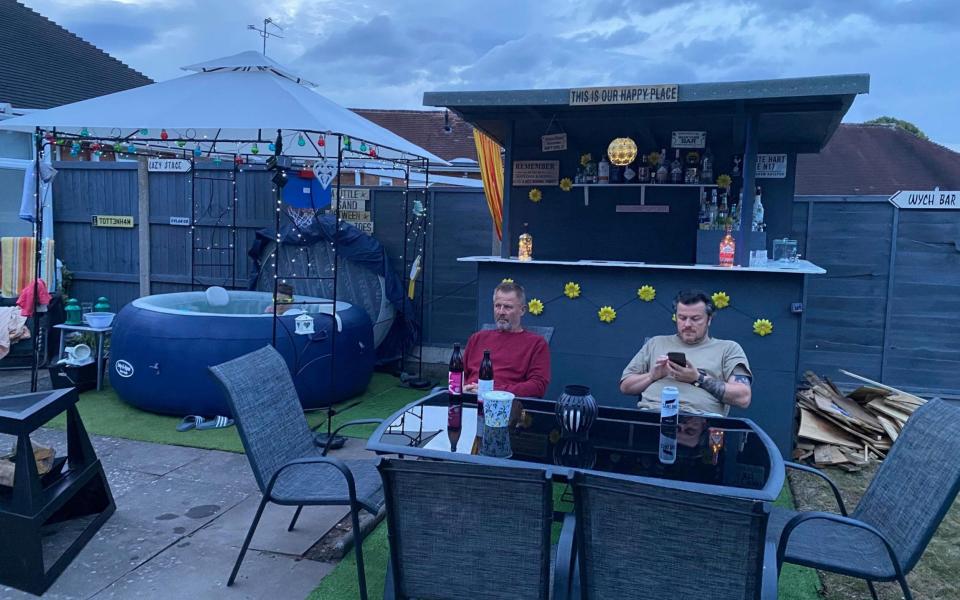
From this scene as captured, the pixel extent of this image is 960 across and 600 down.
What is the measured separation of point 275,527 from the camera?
140 inches

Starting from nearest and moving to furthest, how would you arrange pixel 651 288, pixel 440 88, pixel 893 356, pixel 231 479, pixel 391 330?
pixel 231 479, pixel 651 288, pixel 440 88, pixel 893 356, pixel 391 330

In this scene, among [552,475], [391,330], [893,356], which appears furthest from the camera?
[391,330]

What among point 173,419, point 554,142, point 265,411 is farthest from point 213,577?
point 554,142

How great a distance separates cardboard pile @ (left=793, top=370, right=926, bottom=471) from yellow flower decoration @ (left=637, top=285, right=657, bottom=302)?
1407mm

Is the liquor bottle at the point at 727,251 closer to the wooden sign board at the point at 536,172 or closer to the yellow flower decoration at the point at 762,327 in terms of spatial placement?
the yellow flower decoration at the point at 762,327

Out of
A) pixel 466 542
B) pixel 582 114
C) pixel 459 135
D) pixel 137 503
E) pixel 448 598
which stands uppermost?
pixel 459 135

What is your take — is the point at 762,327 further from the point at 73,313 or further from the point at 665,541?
the point at 73,313

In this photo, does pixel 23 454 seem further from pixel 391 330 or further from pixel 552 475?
pixel 391 330

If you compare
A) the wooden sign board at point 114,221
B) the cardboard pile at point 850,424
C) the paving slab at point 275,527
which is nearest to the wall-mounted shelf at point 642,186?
the cardboard pile at point 850,424

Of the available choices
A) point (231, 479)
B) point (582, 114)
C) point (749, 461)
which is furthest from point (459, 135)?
point (749, 461)

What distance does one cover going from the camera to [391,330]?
741cm

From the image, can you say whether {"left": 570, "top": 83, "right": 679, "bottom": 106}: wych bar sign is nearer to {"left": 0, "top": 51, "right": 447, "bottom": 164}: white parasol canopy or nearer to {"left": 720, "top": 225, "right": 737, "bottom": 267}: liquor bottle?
{"left": 720, "top": 225, "right": 737, "bottom": 267}: liquor bottle

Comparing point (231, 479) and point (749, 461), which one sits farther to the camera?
point (231, 479)

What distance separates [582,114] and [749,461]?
12.2 ft
